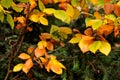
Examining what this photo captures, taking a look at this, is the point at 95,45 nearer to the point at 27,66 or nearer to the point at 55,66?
the point at 55,66

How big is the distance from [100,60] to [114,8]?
43cm

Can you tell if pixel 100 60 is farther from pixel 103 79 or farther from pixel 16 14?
pixel 16 14

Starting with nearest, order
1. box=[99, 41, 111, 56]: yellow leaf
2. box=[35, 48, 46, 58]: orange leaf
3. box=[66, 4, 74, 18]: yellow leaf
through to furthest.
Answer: box=[99, 41, 111, 56]: yellow leaf, box=[66, 4, 74, 18]: yellow leaf, box=[35, 48, 46, 58]: orange leaf

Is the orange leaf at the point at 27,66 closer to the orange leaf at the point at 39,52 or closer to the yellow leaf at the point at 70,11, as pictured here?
the orange leaf at the point at 39,52

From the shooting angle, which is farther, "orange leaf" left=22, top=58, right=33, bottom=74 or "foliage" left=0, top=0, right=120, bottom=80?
"orange leaf" left=22, top=58, right=33, bottom=74

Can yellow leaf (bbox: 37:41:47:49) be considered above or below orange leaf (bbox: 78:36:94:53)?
below

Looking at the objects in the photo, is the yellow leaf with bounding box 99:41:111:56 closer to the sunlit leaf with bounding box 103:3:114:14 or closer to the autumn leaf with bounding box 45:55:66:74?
the sunlit leaf with bounding box 103:3:114:14

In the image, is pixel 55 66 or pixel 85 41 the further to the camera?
pixel 55 66

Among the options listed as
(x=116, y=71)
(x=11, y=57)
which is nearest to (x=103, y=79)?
(x=116, y=71)

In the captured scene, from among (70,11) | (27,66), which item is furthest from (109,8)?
(27,66)

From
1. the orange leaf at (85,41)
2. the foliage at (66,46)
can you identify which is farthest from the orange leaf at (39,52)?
the orange leaf at (85,41)

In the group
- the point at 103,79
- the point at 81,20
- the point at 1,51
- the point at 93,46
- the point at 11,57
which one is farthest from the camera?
the point at 81,20

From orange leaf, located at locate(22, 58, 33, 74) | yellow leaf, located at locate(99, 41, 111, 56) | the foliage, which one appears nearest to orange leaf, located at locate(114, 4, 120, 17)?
the foliage

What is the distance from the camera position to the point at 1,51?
81.1 inches
